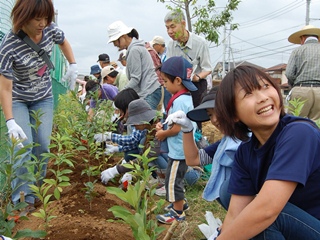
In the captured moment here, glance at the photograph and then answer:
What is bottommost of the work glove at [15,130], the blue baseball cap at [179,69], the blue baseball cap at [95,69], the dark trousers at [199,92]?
the blue baseball cap at [95,69]

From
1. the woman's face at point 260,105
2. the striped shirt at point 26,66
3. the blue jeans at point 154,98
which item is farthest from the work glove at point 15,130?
the blue jeans at point 154,98

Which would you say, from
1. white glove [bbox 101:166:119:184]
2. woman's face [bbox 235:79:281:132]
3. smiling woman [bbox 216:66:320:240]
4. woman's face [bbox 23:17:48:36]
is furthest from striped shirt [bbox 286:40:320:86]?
woman's face [bbox 235:79:281:132]

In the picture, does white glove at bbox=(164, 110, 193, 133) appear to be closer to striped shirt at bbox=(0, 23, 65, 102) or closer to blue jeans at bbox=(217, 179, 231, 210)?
blue jeans at bbox=(217, 179, 231, 210)

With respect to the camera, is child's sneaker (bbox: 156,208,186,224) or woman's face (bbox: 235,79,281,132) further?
child's sneaker (bbox: 156,208,186,224)

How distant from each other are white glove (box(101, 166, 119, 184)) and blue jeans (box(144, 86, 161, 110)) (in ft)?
4.42

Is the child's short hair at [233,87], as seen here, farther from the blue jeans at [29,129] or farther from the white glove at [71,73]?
the white glove at [71,73]

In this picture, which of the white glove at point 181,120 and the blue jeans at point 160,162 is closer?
the white glove at point 181,120

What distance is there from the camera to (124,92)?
14.8 feet

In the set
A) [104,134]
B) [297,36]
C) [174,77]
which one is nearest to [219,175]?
[174,77]

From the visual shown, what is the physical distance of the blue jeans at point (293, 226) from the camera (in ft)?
6.03

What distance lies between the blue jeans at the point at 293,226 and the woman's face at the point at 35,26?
2.26 meters

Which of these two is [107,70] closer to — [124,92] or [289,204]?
[124,92]

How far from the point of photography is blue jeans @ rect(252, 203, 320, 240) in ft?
6.03

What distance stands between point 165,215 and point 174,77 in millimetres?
1090
